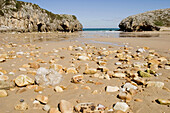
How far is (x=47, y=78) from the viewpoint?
2762 mm

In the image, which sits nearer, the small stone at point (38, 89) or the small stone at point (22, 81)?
the small stone at point (38, 89)

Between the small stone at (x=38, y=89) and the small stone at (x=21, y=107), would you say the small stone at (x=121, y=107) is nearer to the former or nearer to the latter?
the small stone at (x=21, y=107)

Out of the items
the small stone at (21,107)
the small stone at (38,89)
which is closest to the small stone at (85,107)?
the small stone at (21,107)

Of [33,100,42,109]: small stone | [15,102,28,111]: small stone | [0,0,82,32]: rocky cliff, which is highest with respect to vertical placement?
[0,0,82,32]: rocky cliff

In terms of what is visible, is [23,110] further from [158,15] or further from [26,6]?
[158,15]

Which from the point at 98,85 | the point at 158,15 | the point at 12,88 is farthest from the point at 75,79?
the point at 158,15

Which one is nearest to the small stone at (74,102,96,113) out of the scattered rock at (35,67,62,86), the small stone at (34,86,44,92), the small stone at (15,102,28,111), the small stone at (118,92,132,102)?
the small stone at (118,92,132,102)

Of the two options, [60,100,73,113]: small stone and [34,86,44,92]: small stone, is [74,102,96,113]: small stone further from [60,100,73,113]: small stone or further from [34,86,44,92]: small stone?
[34,86,44,92]: small stone

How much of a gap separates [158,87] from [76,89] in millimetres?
1669

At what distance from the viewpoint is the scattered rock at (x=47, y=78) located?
2.69 metres

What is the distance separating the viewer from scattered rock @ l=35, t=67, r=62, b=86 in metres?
2.69

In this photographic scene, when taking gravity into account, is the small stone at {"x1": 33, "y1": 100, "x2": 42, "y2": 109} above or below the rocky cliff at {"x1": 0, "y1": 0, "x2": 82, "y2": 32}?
below

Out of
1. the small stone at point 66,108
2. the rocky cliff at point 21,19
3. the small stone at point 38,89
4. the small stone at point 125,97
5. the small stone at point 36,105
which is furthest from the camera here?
the rocky cliff at point 21,19

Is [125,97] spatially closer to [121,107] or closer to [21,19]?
[121,107]
